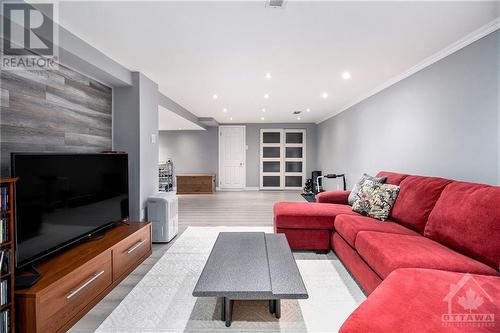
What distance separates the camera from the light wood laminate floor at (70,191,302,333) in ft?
6.13

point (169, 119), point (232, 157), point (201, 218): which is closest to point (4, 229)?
point (201, 218)

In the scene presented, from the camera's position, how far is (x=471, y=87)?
91.9 inches

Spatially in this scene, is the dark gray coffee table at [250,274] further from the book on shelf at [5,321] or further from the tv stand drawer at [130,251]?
the book on shelf at [5,321]

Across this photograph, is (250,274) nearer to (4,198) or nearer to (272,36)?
(4,198)

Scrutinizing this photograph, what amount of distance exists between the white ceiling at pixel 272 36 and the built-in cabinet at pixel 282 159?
15.7ft

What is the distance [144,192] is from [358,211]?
2849mm

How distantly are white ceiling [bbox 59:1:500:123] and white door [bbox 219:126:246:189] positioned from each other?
4798 mm

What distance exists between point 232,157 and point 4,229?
737 cm

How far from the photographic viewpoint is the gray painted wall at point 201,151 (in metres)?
8.59

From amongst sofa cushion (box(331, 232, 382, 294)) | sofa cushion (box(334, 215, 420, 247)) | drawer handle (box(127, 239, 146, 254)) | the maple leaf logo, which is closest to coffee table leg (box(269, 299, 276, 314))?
sofa cushion (box(331, 232, 382, 294))

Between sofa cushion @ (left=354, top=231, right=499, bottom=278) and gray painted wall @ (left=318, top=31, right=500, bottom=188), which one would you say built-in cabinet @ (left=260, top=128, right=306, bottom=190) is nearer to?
gray painted wall @ (left=318, top=31, right=500, bottom=188)

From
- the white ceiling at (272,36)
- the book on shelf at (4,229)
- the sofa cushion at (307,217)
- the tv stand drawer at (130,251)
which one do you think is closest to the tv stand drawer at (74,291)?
the tv stand drawer at (130,251)

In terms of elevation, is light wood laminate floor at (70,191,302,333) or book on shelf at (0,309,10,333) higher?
book on shelf at (0,309,10,333)

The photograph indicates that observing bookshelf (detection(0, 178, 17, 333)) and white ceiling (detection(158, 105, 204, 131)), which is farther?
white ceiling (detection(158, 105, 204, 131))
